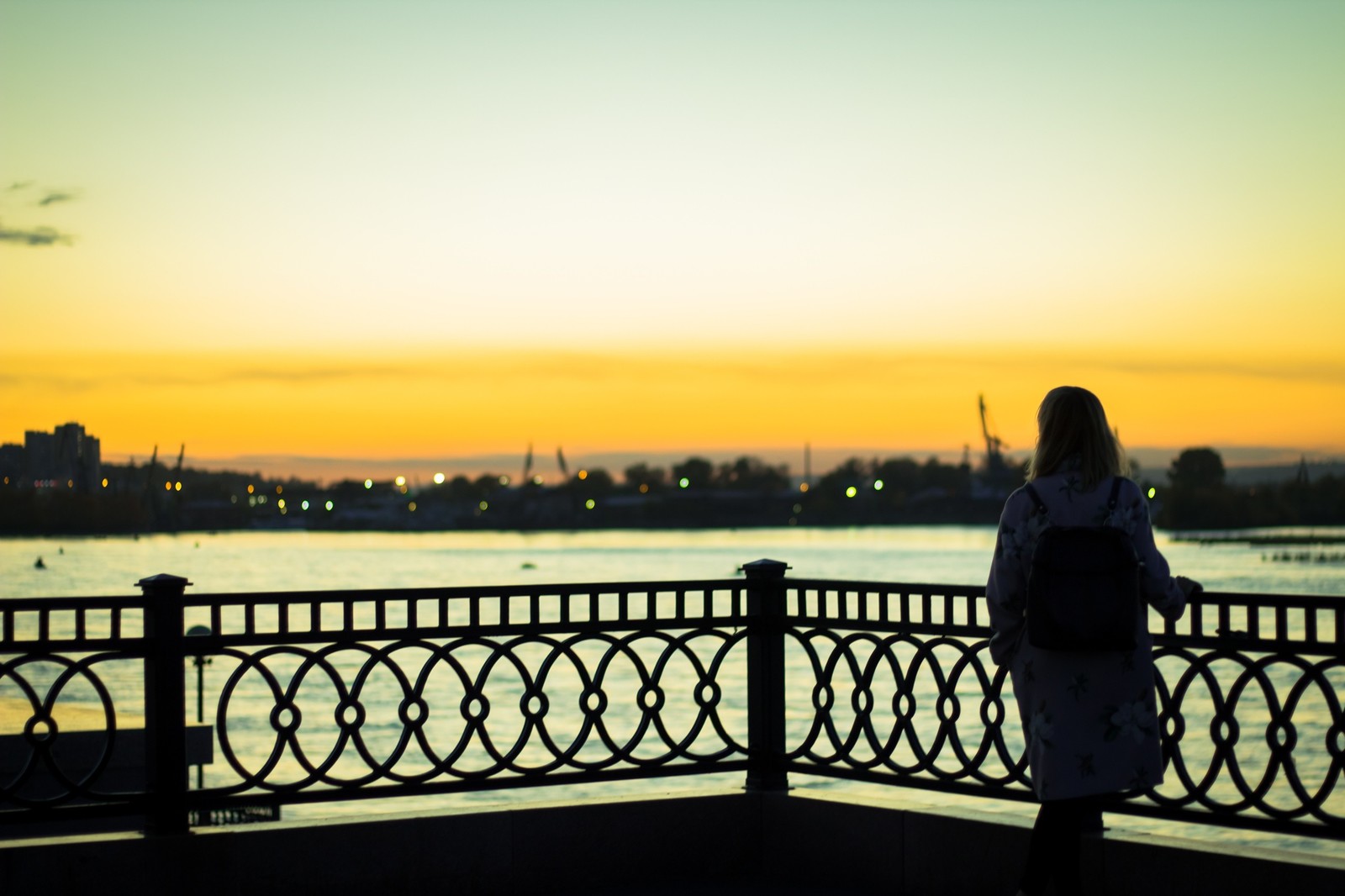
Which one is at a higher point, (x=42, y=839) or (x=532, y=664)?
(x=42, y=839)

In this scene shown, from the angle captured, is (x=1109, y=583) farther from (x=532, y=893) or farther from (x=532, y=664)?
(x=532, y=664)

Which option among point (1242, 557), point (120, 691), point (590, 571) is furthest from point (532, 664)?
point (1242, 557)

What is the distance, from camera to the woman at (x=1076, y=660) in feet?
14.1

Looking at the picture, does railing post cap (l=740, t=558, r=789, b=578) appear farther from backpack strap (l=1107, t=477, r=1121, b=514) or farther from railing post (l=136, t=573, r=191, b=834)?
railing post (l=136, t=573, r=191, b=834)

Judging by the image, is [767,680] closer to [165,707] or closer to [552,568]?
[165,707]

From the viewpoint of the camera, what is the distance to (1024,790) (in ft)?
18.0

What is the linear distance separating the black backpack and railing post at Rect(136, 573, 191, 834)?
10.3 ft

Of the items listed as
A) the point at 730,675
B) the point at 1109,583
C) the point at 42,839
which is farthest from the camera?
the point at 730,675

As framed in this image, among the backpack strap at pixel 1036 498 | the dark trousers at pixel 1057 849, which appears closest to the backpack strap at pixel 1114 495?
the backpack strap at pixel 1036 498

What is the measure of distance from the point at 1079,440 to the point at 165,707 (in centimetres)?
345

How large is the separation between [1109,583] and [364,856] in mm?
3062

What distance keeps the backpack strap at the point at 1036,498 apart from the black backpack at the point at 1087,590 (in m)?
0.14

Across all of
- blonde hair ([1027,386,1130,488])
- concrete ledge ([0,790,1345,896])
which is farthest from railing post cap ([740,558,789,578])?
blonde hair ([1027,386,1130,488])

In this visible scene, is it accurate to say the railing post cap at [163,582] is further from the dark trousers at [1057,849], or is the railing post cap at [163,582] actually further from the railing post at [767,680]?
the dark trousers at [1057,849]
